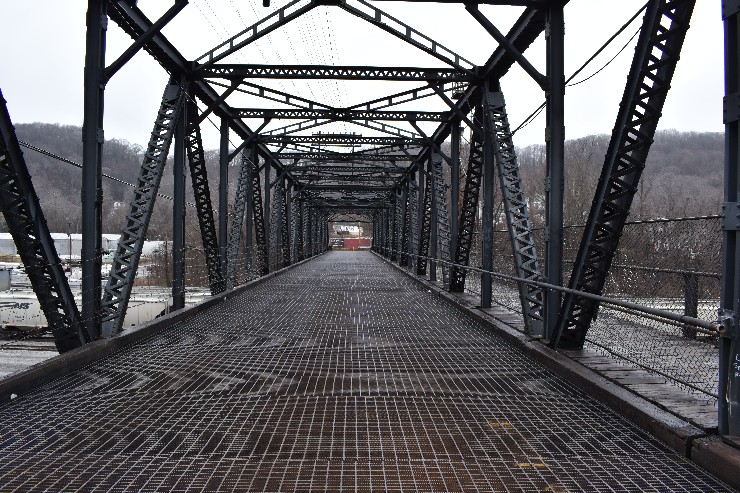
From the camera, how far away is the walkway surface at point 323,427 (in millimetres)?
3268

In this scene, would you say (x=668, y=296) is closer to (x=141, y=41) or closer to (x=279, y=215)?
(x=141, y=41)

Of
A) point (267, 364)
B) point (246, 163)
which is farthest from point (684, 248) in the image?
point (246, 163)

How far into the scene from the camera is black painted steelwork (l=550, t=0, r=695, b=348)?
480cm

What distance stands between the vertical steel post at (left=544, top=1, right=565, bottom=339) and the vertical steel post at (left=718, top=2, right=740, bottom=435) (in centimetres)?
353

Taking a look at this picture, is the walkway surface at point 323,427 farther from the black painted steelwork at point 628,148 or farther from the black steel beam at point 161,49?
the black steel beam at point 161,49

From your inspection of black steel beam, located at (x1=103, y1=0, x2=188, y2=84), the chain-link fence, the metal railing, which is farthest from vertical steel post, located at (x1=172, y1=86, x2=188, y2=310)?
the chain-link fence

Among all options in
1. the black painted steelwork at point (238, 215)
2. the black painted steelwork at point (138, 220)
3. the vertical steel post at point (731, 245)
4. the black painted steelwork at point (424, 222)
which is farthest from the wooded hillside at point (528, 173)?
the black painted steelwork at point (424, 222)

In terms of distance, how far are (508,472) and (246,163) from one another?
1498cm

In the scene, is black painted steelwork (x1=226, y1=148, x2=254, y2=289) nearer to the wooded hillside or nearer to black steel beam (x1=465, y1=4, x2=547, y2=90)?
the wooded hillside

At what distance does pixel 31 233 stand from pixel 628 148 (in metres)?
5.61

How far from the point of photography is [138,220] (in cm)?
805

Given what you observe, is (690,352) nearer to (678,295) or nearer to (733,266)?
(678,295)

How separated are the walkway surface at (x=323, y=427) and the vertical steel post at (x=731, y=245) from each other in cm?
46

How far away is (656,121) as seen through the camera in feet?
16.7
